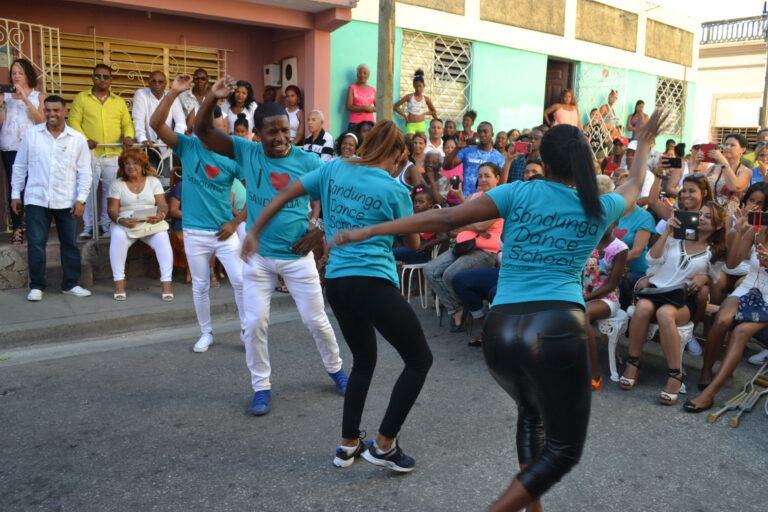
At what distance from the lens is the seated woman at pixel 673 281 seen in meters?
4.82

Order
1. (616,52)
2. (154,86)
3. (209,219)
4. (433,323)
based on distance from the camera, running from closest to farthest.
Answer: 1. (209,219)
2. (433,323)
3. (154,86)
4. (616,52)

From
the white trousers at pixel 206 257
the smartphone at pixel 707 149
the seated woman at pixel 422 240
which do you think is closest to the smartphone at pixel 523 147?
the seated woman at pixel 422 240

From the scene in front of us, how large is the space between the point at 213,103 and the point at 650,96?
49.6 ft

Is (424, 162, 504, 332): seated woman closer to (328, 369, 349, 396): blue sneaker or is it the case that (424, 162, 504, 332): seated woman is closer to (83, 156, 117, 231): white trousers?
(328, 369, 349, 396): blue sneaker

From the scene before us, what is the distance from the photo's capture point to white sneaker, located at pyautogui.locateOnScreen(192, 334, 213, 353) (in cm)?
559

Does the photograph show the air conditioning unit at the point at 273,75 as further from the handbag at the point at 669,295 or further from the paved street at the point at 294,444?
the handbag at the point at 669,295

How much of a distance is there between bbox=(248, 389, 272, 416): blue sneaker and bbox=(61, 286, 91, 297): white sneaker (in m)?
3.25

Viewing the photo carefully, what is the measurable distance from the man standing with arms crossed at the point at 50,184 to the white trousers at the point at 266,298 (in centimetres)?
325

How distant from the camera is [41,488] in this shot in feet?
11.0

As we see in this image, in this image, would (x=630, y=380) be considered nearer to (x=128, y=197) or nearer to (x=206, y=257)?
(x=206, y=257)

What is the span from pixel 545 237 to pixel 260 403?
2444 millimetres

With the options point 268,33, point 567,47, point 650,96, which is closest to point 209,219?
point 268,33

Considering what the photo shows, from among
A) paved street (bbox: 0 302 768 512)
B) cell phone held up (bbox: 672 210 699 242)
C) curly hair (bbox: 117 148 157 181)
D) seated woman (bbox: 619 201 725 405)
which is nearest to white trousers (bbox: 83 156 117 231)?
curly hair (bbox: 117 148 157 181)

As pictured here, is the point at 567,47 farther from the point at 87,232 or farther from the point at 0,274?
the point at 0,274
